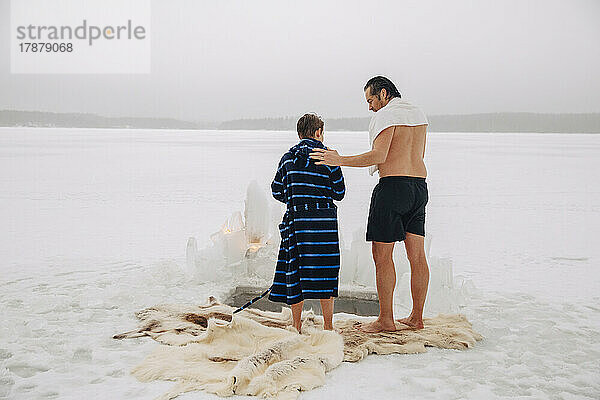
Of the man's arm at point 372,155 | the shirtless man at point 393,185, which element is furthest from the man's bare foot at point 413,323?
the man's arm at point 372,155

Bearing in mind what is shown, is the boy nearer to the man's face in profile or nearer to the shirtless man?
the shirtless man

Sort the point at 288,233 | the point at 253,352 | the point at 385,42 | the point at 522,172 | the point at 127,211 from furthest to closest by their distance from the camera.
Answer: the point at 522,172 < the point at 385,42 < the point at 127,211 < the point at 288,233 < the point at 253,352

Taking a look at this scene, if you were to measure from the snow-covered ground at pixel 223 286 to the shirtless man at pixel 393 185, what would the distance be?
22.2 inches

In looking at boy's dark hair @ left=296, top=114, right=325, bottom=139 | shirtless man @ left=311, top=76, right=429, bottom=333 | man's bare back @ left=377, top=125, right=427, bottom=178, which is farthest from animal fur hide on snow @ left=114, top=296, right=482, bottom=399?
boy's dark hair @ left=296, top=114, right=325, bottom=139

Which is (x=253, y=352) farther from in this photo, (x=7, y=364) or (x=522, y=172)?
(x=522, y=172)

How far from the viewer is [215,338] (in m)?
3.69

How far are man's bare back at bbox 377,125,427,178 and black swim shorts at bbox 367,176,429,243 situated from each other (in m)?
0.04

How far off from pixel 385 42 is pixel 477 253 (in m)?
9.39

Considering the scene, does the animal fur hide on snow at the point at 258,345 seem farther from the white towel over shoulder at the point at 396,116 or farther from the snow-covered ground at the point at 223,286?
the white towel over shoulder at the point at 396,116

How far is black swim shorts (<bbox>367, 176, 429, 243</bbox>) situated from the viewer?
382cm

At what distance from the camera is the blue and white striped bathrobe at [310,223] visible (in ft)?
12.1

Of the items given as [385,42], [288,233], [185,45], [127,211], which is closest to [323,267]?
[288,233]

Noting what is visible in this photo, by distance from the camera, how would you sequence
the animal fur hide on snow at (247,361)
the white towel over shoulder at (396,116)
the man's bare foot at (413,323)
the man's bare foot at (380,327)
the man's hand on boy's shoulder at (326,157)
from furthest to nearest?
the man's bare foot at (413,323), the man's bare foot at (380,327), the white towel over shoulder at (396,116), the man's hand on boy's shoulder at (326,157), the animal fur hide on snow at (247,361)

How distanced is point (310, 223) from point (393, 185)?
0.60 metres
